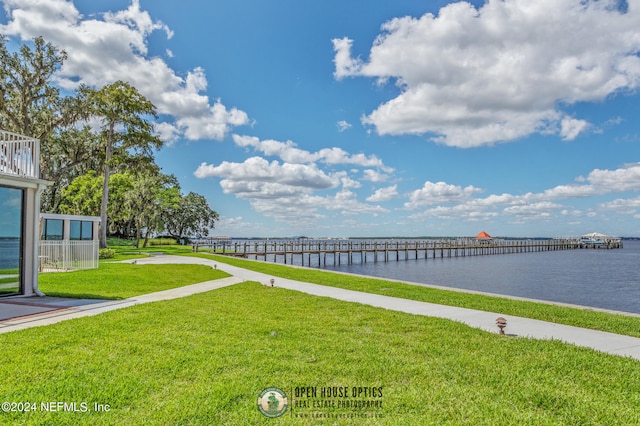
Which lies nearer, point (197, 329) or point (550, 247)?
point (197, 329)

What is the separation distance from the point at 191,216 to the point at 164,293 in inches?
2381

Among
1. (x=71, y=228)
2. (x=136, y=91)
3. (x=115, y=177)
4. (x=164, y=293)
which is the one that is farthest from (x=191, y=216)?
(x=164, y=293)

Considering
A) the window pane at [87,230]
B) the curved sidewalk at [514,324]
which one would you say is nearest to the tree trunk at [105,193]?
the window pane at [87,230]

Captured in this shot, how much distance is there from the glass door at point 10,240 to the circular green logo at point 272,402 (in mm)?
9223

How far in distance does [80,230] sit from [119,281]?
907 cm

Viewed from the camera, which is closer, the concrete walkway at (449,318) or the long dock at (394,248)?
the concrete walkway at (449,318)

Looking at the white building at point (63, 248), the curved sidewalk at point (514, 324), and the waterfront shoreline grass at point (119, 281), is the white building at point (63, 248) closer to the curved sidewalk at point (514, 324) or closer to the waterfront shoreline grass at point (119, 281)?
the waterfront shoreline grass at point (119, 281)

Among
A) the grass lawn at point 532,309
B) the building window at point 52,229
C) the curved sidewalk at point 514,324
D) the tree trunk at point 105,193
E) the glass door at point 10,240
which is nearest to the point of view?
the curved sidewalk at point 514,324

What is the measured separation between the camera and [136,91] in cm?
3022

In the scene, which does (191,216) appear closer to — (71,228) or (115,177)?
(115,177)

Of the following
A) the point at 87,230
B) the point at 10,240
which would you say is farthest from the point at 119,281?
the point at 87,230

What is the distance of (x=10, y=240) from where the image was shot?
10.1 meters

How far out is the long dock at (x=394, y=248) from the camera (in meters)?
54.9

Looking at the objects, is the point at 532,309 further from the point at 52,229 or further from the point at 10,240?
the point at 52,229
